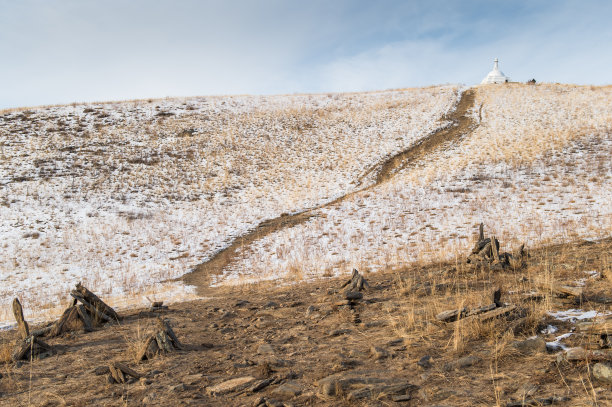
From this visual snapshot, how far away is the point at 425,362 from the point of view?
465 centimetres

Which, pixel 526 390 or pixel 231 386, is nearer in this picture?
pixel 526 390

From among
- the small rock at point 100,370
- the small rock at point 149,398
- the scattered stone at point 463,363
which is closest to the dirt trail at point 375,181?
the small rock at point 100,370

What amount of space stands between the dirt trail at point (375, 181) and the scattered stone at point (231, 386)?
850 centimetres

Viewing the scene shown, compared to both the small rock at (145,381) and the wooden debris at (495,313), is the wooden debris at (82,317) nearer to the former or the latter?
the small rock at (145,381)

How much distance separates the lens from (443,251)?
13883 mm

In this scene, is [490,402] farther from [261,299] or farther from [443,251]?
[443,251]

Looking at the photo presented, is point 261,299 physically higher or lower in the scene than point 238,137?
lower

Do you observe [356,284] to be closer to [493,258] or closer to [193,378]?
[493,258]

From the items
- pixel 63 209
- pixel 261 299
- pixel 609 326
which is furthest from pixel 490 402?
pixel 63 209

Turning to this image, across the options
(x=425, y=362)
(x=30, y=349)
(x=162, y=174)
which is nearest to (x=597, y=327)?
(x=425, y=362)

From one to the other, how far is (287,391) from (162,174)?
28.1m

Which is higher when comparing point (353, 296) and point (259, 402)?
point (353, 296)

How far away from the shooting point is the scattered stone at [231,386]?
14.9 feet

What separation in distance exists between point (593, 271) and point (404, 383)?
603 cm
